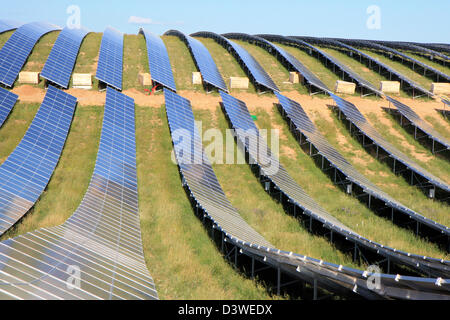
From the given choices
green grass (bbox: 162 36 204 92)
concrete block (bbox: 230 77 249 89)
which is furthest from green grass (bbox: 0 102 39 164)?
concrete block (bbox: 230 77 249 89)

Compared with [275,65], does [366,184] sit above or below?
below

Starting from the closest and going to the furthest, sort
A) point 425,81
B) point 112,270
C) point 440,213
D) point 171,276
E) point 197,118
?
point 112,270
point 171,276
point 440,213
point 197,118
point 425,81

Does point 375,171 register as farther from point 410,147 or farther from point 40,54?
point 40,54

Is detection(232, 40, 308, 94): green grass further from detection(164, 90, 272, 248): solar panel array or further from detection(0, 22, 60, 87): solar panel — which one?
detection(0, 22, 60, 87): solar panel


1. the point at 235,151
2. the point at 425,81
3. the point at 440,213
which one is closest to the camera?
the point at 440,213

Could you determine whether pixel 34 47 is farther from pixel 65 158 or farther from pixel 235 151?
pixel 235 151

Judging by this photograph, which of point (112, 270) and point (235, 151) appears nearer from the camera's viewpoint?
point (112, 270)
